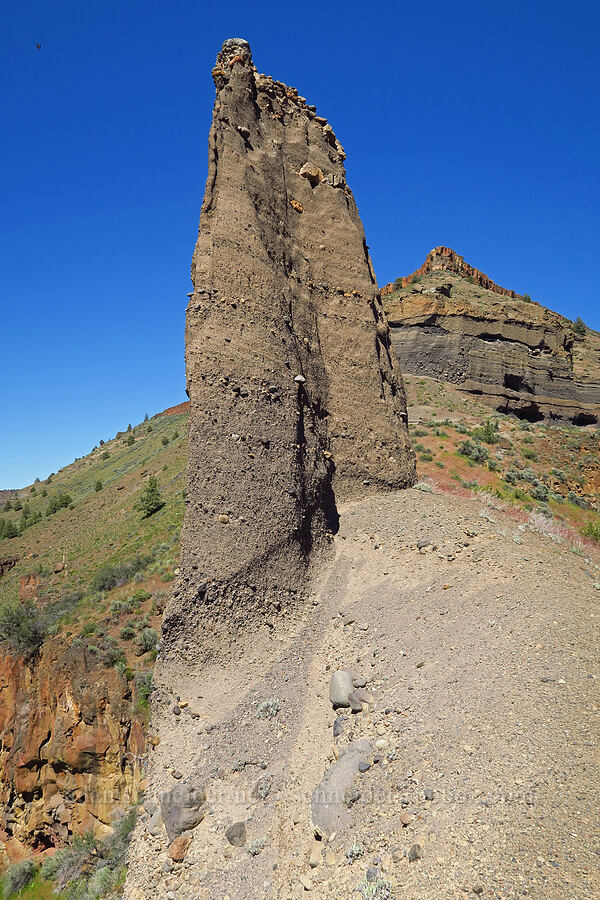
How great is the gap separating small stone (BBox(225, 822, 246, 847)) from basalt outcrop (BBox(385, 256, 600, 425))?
30.5m

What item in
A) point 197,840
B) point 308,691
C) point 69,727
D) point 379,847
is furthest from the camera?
point 69,727

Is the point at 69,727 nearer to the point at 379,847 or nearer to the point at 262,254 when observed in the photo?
the point at 379,847

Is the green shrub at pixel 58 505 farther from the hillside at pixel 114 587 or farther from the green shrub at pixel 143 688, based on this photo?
the green shrub at pixel 143 688

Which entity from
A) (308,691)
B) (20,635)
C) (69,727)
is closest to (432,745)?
(308,691)

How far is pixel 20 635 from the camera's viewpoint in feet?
35.9

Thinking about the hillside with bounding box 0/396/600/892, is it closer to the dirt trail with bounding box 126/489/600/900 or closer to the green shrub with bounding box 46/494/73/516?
the green shrub with bounding box 46/494/73/516

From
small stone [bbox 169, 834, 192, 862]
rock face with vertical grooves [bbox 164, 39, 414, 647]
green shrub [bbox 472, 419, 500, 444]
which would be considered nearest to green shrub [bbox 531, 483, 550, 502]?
green shrub [bbox 472, 419, 500, 444]

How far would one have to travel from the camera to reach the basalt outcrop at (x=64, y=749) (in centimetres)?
860

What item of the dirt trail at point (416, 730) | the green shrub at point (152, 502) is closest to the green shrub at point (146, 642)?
the dirt trail at point (416, 730)

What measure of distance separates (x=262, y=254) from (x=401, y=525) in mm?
7009

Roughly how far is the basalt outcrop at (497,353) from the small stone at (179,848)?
101 feet

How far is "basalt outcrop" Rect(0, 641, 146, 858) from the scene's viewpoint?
860 cm

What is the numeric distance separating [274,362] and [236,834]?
8.21 meters

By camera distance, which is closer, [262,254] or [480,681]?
[480,681]
